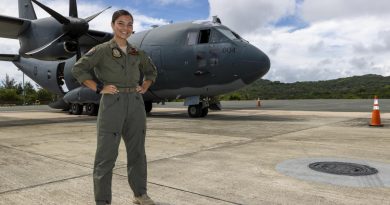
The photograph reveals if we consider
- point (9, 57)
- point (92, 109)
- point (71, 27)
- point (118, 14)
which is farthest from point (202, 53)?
point (9, 57)

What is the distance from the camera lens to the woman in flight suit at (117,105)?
316 centimetres

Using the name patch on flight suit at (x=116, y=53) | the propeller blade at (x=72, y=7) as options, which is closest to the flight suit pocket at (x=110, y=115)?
the name patch on flight suit at (x=116, y=53)

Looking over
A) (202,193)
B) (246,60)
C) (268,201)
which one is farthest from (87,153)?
(246,60)

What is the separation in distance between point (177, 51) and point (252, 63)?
10.2ft

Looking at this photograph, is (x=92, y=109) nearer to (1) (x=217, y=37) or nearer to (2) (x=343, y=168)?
(1) (x=217, y=37)

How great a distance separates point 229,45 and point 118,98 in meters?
9.52

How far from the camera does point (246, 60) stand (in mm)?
12008

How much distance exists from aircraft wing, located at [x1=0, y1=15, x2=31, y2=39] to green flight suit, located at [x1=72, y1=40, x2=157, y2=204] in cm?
1219

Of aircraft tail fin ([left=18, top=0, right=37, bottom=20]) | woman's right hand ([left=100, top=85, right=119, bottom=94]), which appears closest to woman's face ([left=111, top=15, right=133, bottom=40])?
woman's right hand ([left=100, top=85, right=119, bottom=94])

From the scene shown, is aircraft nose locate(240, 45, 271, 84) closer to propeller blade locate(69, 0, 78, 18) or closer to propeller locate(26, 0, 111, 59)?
propeller locate(26, 0, 111, 59)

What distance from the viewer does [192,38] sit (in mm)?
13031

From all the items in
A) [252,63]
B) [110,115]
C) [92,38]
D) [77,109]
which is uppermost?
[92,38]

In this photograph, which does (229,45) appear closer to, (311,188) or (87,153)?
(87,153)

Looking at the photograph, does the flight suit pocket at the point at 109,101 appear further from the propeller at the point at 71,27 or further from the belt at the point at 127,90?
the propeller at the point at 71,27
